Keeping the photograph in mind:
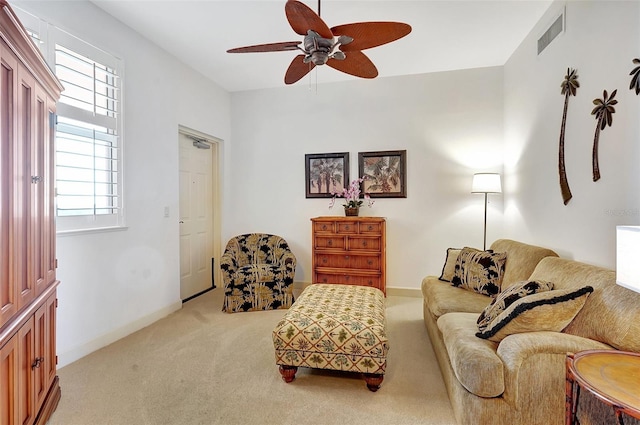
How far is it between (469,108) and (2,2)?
4.06m

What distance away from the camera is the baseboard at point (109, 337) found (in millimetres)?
2305

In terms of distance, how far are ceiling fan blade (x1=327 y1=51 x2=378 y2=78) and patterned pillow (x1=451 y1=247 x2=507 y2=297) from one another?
5.94 feet

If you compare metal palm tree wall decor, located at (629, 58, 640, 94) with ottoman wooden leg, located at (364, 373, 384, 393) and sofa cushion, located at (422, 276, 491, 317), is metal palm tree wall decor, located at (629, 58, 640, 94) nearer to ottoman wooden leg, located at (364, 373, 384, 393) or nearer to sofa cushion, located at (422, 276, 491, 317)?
sofa cushion, located at (422, 276, 491, 317)

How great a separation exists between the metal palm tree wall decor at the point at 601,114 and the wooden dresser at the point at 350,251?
2016 mm

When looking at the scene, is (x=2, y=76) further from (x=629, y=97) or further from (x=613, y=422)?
(x=629, y=97)

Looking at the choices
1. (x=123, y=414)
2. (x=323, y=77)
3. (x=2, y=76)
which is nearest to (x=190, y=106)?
→ (x=323, y=77)

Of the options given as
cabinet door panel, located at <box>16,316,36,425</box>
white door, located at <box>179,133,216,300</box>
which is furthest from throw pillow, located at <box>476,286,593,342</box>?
white door, located at <box>179,133,216,300</box>

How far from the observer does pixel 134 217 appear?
2.91 m

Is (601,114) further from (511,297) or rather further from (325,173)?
(325,173)

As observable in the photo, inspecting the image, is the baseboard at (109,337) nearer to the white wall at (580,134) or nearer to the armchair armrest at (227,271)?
the armchair armrest at (227,271)

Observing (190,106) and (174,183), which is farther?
(190,106)

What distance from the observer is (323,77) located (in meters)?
3.99

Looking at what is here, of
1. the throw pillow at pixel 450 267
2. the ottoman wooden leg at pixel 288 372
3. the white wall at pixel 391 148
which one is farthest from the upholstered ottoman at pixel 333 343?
the white wall at pixel 391 148

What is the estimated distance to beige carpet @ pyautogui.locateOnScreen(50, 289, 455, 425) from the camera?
1.75 m
